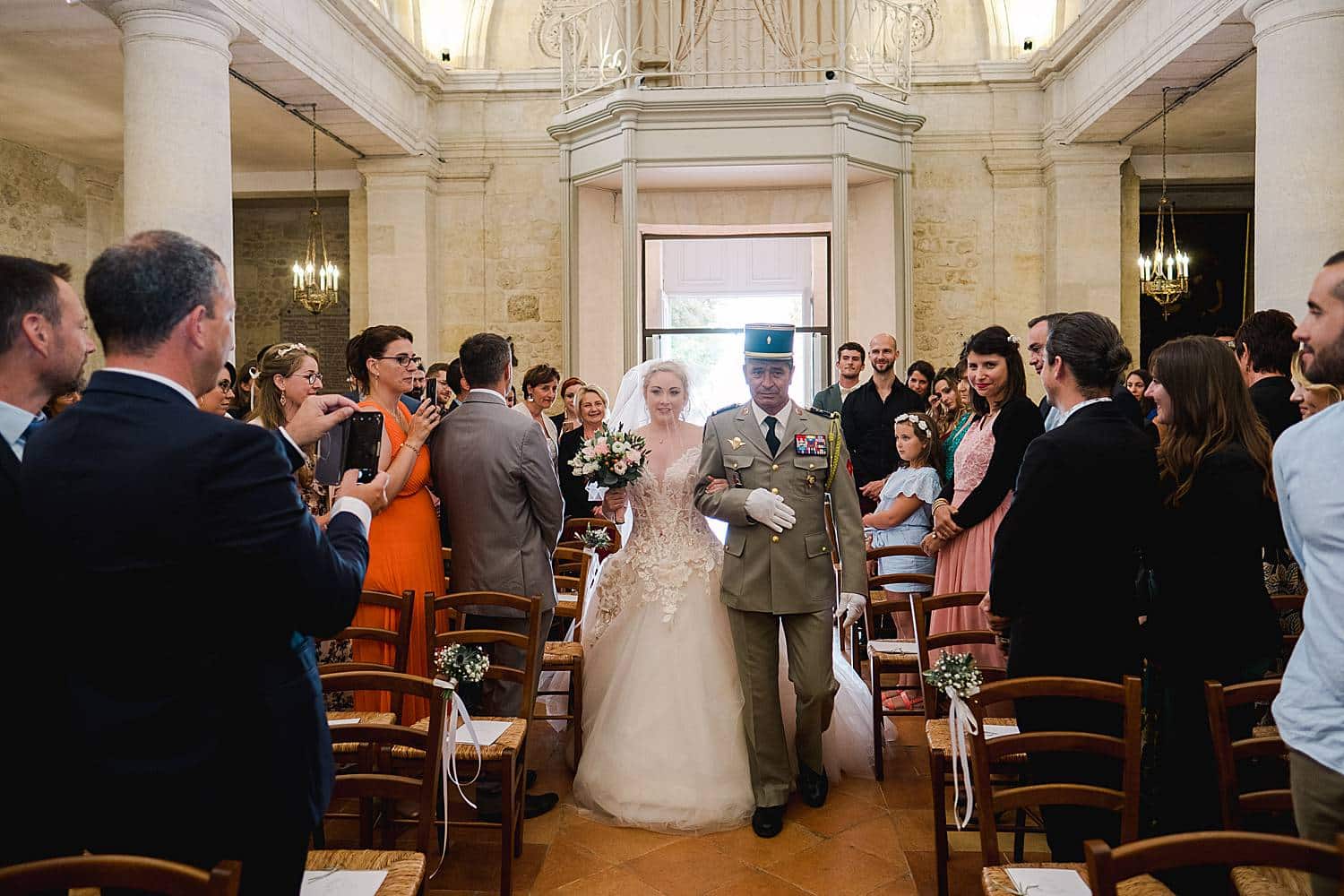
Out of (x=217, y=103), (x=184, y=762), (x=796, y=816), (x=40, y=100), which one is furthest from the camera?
(x=40, y=100)

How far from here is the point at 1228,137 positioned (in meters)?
10.9

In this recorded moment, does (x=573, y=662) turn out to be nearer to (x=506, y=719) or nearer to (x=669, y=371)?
(x=506, y=719)

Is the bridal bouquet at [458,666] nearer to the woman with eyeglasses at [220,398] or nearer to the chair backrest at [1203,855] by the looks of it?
the woman with eyeglasses at [220,398]

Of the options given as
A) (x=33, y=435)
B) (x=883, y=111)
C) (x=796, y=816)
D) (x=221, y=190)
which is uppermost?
(x=883, y=111)

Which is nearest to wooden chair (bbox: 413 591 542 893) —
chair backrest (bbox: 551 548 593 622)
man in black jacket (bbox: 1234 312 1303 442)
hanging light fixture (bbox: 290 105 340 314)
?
chair backrest (bbox: 551 548 593 622)

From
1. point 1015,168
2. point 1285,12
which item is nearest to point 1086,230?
point 1015,168

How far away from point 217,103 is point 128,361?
6119 mm

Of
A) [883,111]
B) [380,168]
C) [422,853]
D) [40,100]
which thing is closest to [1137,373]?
[883,111]

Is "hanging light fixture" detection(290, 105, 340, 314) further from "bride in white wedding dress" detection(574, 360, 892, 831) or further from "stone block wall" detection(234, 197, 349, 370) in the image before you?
"bride in white wedding dress" detection(574, 360, 892, 831)

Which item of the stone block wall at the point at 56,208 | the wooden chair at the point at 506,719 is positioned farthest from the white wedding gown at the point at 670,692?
the stone block wall at the point at 56,208

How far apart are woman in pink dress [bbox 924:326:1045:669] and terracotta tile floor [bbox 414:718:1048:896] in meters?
0.82

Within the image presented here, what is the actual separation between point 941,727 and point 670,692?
1.12 m

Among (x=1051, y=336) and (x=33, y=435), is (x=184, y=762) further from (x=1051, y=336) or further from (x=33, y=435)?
(x=1051, y=336)

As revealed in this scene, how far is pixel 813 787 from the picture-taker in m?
4.15
